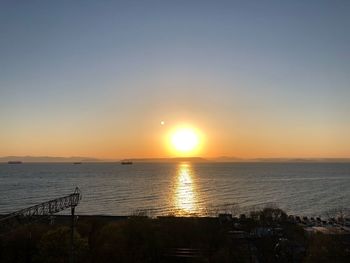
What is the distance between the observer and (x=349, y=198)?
3310 inches

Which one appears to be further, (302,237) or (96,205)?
(96,205)

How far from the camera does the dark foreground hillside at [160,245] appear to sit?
25188 mm

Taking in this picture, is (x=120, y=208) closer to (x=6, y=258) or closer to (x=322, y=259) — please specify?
(x=6, y=258)

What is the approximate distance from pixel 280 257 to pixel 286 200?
5706cm

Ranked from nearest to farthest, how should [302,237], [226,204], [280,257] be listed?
[280,257], [302,237], [226,204]

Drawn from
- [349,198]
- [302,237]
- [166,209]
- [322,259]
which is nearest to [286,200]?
[349,198]

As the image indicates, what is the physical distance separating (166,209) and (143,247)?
43.8 m

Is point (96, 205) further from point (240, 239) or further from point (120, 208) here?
point (240, 239)

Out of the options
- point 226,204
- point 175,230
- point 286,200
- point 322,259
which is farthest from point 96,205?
point 322,259

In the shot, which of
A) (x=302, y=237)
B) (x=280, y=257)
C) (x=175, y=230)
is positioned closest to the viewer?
(x=280, y=257)

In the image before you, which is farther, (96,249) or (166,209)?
(166,209)

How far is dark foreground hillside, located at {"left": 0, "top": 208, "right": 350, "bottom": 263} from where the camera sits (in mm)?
25188

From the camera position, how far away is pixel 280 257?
28797 millimetres

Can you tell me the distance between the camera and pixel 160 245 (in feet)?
91.5
